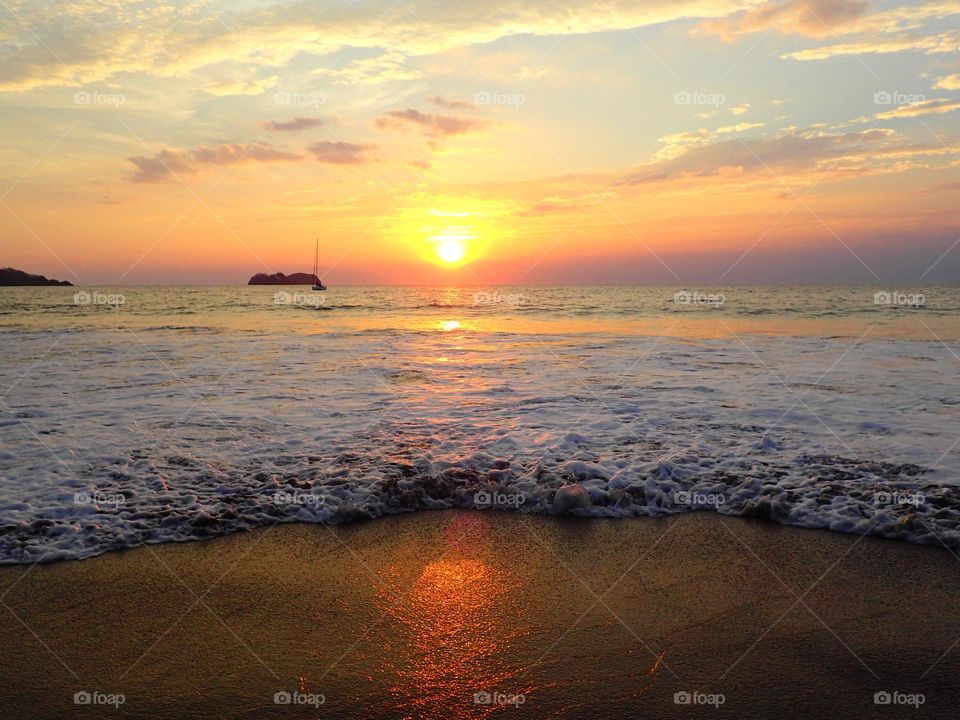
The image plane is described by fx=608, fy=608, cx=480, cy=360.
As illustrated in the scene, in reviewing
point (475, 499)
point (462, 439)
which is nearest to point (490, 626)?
point (475, 499)

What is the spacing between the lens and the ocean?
6.58 meters

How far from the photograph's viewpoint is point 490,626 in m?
4.30

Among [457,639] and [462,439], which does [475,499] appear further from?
[457,639]

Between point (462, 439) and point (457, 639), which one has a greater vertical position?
point (462, 439)

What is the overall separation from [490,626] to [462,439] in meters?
5.20

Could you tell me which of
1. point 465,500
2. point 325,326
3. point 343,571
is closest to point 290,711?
point 343,571

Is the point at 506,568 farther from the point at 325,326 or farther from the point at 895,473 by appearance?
the point at 325,326

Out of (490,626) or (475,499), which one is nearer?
Answer: (490,626)

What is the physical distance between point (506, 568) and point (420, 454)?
3.50 m

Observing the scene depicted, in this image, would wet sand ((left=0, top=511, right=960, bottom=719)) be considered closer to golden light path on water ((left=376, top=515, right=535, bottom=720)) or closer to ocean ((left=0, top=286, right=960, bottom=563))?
golden light path on water ((left=376, top=515, right=535, bottom=720))

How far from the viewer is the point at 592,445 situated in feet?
29.6

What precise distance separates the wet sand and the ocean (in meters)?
0.76

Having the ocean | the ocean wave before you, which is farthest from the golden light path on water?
the ocean

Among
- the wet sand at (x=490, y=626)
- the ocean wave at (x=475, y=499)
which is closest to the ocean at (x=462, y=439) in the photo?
the ocean wave at (x=475, y=499)
